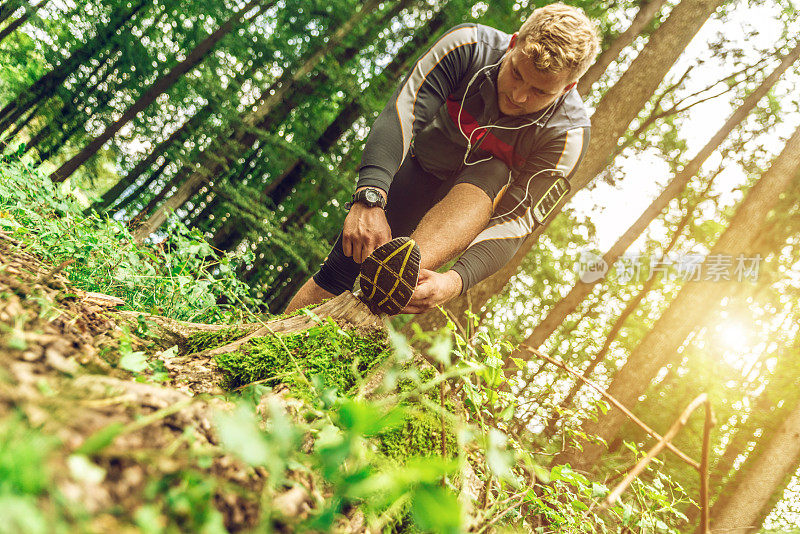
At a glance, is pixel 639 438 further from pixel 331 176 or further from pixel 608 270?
pixel 331 176

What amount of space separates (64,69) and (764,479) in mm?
11789

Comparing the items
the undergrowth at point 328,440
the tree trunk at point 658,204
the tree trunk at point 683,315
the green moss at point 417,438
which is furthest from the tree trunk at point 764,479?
the green moss at point 417,438

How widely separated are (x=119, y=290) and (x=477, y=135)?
86.9 inches

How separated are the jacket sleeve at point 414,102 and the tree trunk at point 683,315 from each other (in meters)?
3.94

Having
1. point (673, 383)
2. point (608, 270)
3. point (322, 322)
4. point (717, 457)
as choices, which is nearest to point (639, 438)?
point (717, 457)

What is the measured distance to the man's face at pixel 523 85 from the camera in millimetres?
1930

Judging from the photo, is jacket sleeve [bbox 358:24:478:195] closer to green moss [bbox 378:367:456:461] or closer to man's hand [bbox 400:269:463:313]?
man's hand [bbox 400:269:463:313]

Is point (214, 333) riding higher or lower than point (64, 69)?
higher

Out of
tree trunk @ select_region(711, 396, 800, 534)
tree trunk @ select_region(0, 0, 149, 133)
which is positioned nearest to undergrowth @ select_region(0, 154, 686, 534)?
tree trunk @ select_region(711, 396, 800, 534)

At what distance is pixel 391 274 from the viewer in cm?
155

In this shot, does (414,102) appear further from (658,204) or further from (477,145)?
(658,204)

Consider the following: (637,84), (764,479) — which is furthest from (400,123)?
(764,479)

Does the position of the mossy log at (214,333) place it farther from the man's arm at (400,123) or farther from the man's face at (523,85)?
the man's face at (523,85)

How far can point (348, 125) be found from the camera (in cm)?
659
